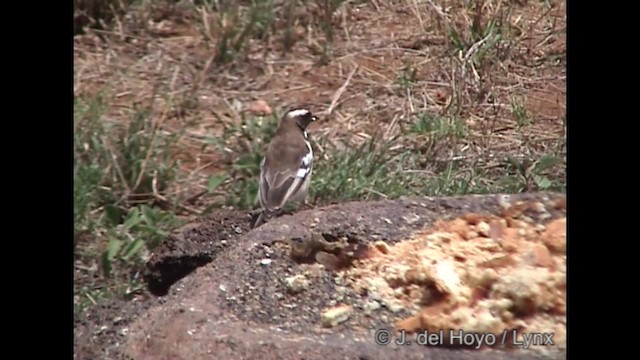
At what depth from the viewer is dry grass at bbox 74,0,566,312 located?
477cm

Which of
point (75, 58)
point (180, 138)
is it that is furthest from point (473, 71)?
point (75, 58)

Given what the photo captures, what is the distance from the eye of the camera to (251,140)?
514 cm

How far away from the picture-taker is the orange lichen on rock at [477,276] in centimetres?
410

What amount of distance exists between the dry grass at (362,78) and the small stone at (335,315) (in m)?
0.82

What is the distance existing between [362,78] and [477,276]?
1.28 meters

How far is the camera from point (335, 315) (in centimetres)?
419

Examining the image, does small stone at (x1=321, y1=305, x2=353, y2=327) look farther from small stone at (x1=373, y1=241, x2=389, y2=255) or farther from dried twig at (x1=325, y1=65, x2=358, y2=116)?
dried twig at (x1=325, y1=65, x2=358, y2=116)

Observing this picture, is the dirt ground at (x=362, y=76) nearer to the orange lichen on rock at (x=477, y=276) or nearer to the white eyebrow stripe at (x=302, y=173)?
the white eyebrow stripe at (x=302, y=173)

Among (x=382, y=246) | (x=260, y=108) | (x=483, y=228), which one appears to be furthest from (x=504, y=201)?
(x=260, y=108)

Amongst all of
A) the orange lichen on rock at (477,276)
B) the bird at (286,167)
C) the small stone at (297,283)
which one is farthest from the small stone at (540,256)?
the bird at (286,167)

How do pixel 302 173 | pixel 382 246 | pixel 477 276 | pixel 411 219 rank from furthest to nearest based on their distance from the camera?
pixel 302 173 → pixel 411 219 → pixel 382 246 → pixel 477 276

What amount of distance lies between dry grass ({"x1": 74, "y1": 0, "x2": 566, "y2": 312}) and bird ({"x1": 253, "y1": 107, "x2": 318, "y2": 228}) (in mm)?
120

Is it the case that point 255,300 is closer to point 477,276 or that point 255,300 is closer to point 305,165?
point 477,276

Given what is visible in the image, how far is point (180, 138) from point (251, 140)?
0.28 m
